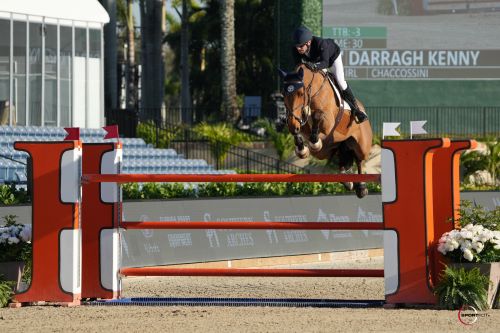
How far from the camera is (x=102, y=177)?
11016 mm

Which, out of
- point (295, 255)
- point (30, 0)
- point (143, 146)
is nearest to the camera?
point (295, 255)

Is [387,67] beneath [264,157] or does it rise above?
above

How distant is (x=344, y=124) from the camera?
12.4 metres

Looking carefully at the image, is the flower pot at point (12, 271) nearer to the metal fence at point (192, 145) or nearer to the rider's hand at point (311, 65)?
the rider's hand at point (311, 65)

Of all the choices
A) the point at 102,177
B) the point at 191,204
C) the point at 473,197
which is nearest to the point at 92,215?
the point at 102,177

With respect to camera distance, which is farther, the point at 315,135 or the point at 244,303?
the point at 315,135

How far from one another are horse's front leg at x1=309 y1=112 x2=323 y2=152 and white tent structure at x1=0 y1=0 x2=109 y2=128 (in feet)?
50.1

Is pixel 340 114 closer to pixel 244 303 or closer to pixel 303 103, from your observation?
pixel 303 103

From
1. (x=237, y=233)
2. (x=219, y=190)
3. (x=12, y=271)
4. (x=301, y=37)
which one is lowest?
(x=237, y=233)

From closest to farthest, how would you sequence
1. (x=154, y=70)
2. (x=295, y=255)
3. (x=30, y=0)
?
(x=295, y=255) → (x=30, y=0) → (x=154, y=70)

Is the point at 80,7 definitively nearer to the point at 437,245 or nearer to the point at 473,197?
the point at 473,197

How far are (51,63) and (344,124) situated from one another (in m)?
16.0

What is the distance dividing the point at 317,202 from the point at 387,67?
15.4m

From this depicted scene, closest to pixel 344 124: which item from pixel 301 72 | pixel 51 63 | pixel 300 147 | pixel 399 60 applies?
pixel 300 147
